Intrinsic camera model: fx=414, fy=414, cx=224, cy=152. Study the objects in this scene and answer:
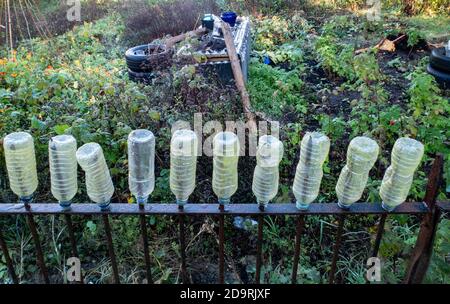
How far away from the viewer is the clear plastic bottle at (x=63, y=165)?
4.60 ft

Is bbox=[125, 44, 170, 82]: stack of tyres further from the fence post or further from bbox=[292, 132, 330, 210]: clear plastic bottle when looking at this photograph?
the fence post

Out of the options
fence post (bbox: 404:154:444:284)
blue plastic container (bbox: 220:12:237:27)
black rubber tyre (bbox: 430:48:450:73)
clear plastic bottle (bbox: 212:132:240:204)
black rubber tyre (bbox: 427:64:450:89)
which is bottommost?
black rubber tyre (bbox: 427:64:450:89)

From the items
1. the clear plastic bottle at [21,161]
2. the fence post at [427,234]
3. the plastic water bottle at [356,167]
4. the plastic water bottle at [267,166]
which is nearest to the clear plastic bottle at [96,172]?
the clear plastic bottle at [21,161]

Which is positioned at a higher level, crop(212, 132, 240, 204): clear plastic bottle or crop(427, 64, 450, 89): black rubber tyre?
crop(212, 132, 240, 204): clear plastic bottle

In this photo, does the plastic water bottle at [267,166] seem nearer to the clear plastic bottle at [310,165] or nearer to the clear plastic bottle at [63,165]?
the clear plastic bottle at [310,165]

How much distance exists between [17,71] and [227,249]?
3.05 metres

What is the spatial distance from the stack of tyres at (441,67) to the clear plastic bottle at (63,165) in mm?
5111

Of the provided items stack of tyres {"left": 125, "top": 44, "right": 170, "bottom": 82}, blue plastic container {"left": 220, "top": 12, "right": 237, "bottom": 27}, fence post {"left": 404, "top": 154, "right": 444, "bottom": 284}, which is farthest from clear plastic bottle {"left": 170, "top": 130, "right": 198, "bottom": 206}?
blue plastic container {"left": 220, "top": 12, "right": 237, "bottom": 27}

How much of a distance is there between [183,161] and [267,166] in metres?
0.29

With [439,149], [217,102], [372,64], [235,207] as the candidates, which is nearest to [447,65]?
[372,64]

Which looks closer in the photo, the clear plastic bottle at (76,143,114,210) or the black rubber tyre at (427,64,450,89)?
the clear plastic bottle at (76,143,114,210)

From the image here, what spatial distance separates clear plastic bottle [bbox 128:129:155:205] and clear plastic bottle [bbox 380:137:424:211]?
838 mm

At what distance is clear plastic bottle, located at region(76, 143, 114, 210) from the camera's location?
1405mm

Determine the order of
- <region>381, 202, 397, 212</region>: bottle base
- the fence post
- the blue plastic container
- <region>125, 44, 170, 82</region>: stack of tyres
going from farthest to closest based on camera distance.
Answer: the blue plastic container → <region>125, 44, 170, 82</region>: stack of tyres → <region>381, 202, 397, 212</region>: bottle base → the fence post
